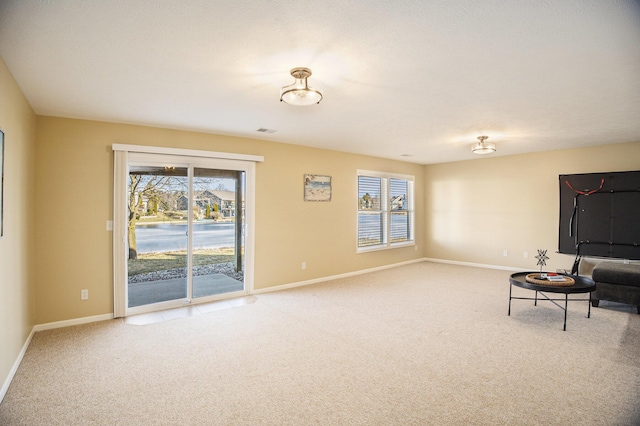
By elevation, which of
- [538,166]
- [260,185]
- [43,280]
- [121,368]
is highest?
[538,166]

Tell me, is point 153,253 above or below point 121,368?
above

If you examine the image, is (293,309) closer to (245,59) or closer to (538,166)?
(245,59)

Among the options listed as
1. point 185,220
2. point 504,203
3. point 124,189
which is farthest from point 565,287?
point 124,189

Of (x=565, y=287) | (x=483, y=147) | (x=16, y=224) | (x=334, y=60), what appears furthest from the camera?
(x=483, y=147)

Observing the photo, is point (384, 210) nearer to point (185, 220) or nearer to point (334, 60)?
point (185, 220)

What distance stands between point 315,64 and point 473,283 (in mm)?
4885

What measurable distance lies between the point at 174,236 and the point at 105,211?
2.99 ft

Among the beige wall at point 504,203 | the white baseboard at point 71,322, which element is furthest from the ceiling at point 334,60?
the white baseboard at point 71,322

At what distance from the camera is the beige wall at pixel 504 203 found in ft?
19.9

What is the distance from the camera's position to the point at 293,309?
4406 mm

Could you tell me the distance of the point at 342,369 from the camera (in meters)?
2.78

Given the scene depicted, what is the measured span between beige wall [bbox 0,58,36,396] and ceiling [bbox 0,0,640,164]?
21cm

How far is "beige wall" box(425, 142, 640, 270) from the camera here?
6070 mm

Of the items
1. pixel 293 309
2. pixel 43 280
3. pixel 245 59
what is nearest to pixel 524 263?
pixel 293 309
